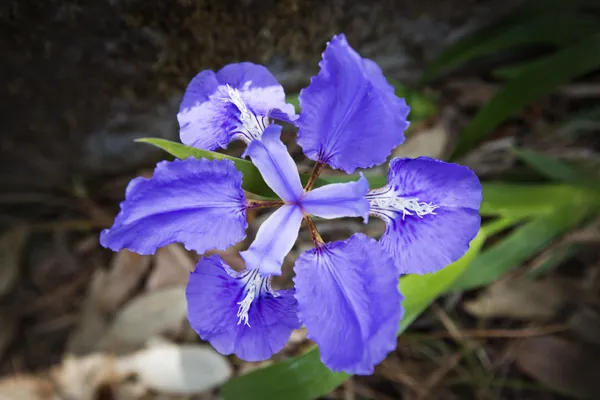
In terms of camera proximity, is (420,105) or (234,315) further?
(420,105)

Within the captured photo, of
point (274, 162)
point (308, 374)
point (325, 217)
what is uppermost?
point (274, 162)

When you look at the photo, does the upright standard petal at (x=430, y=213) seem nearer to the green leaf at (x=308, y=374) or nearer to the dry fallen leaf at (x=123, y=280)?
the green leaf at (x=308, y=374)

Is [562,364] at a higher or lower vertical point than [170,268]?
lower

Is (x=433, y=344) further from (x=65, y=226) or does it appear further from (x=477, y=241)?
(x=65, y=226)

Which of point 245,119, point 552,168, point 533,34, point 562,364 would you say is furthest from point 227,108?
point 562,364

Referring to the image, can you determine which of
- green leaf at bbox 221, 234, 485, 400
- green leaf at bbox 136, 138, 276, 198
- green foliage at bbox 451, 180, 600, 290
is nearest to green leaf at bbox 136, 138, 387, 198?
green leaf at bbox 136, 138, 276, 198

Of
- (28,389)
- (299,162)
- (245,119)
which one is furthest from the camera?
(28,389)

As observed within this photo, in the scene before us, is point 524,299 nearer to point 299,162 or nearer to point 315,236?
point 299,162
